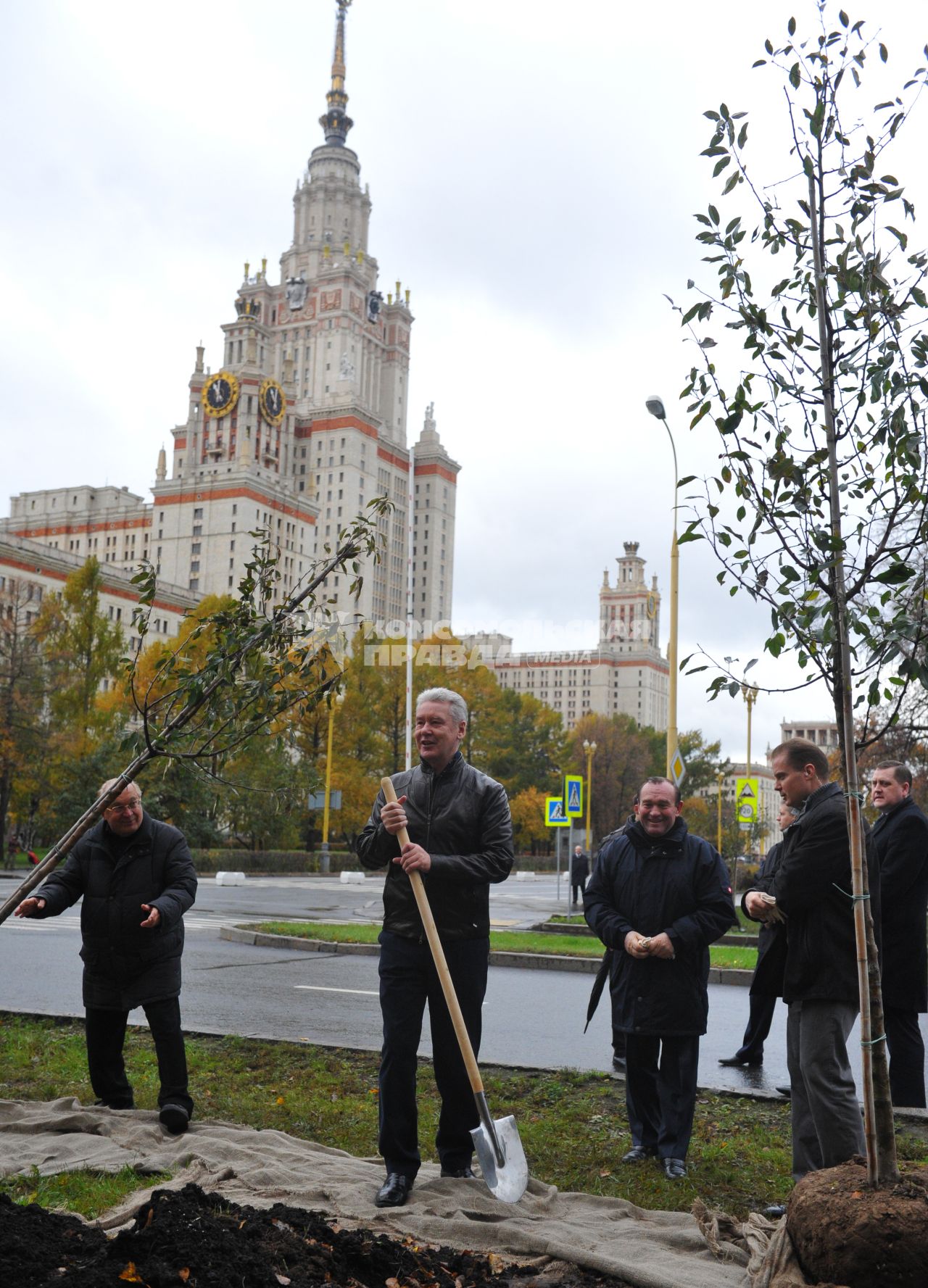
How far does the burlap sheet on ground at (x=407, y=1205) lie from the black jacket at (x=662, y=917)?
46.7 inches

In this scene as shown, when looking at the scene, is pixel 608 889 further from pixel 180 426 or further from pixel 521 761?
pixel 180 426

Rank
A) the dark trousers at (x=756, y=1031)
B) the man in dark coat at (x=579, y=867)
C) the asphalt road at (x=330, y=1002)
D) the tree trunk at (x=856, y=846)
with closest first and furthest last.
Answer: the tree trunk at (x=856, y=846) < the dark trousers at (x=756, y=1031) < the asphalt road at (x=330, y=1002) < the man in dark coat at (x=579, y=867)

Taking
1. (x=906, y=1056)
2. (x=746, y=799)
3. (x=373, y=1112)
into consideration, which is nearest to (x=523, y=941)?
(x=906, y=1056)

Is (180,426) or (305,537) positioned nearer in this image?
(305,537)

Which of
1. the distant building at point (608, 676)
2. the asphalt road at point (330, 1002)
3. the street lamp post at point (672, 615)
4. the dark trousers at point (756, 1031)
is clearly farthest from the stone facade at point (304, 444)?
the dark trousers at point (756, 1031)

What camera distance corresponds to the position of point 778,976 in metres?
5.89

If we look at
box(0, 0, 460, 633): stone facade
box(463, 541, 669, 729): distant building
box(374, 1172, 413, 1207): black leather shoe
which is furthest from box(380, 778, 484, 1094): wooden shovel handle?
box(463, 541, 669, 729): distant building

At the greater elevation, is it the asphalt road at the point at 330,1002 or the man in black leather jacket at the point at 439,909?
the man in black leather jacket at the point at 439,909

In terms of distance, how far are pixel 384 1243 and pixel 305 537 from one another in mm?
132934

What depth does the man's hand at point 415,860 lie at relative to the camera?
17.3 feet

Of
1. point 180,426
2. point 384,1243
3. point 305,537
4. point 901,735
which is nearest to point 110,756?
point 901,735

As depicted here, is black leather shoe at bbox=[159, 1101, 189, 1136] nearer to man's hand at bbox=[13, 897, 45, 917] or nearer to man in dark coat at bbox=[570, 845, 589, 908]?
man's hand at bbox=[13, 897, 45, 917]

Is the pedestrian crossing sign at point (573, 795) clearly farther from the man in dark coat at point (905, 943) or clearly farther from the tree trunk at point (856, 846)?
the tree trunk at point (856, 846)

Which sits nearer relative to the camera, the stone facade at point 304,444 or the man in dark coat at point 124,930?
the man in dark coat at point 124,930
